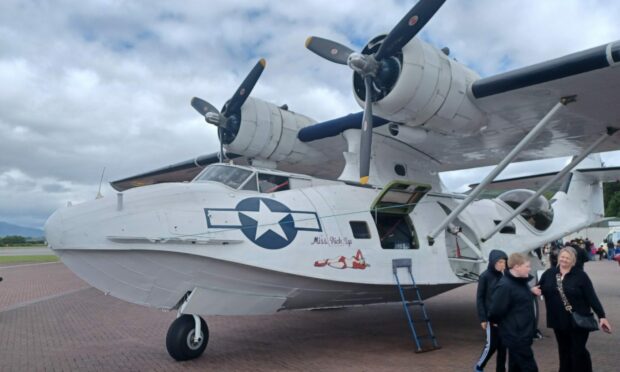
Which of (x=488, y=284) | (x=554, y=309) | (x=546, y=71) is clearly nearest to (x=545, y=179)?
(x=546, y=71)

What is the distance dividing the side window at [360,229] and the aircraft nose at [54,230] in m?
3.70

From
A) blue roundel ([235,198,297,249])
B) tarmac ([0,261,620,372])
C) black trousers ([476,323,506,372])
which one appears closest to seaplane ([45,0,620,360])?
blue roundel ([235,198,297,249])

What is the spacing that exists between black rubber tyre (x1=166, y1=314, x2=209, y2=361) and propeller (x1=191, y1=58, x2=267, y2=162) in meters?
5.03

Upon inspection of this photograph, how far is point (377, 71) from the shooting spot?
7.46 m

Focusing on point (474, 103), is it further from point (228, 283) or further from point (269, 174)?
point (228, 283)

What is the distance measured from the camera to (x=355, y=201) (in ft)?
23.8

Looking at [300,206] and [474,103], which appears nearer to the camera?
[300,206]

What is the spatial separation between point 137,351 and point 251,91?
5.59 meters

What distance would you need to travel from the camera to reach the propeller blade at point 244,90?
9.87 metres

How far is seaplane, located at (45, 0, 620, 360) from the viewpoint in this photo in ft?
17.6

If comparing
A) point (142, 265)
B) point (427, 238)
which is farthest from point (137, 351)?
point (427, 238)

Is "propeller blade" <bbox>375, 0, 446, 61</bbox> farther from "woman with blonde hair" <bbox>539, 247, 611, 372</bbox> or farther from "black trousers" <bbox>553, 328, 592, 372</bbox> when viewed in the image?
"black trousers" <bbox>553, 328, 592, 372</bbox>

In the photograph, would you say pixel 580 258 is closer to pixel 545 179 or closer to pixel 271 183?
pixel 271 183

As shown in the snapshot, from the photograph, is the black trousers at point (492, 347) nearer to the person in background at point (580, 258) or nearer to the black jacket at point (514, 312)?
the black jacket at point (514, 312)
